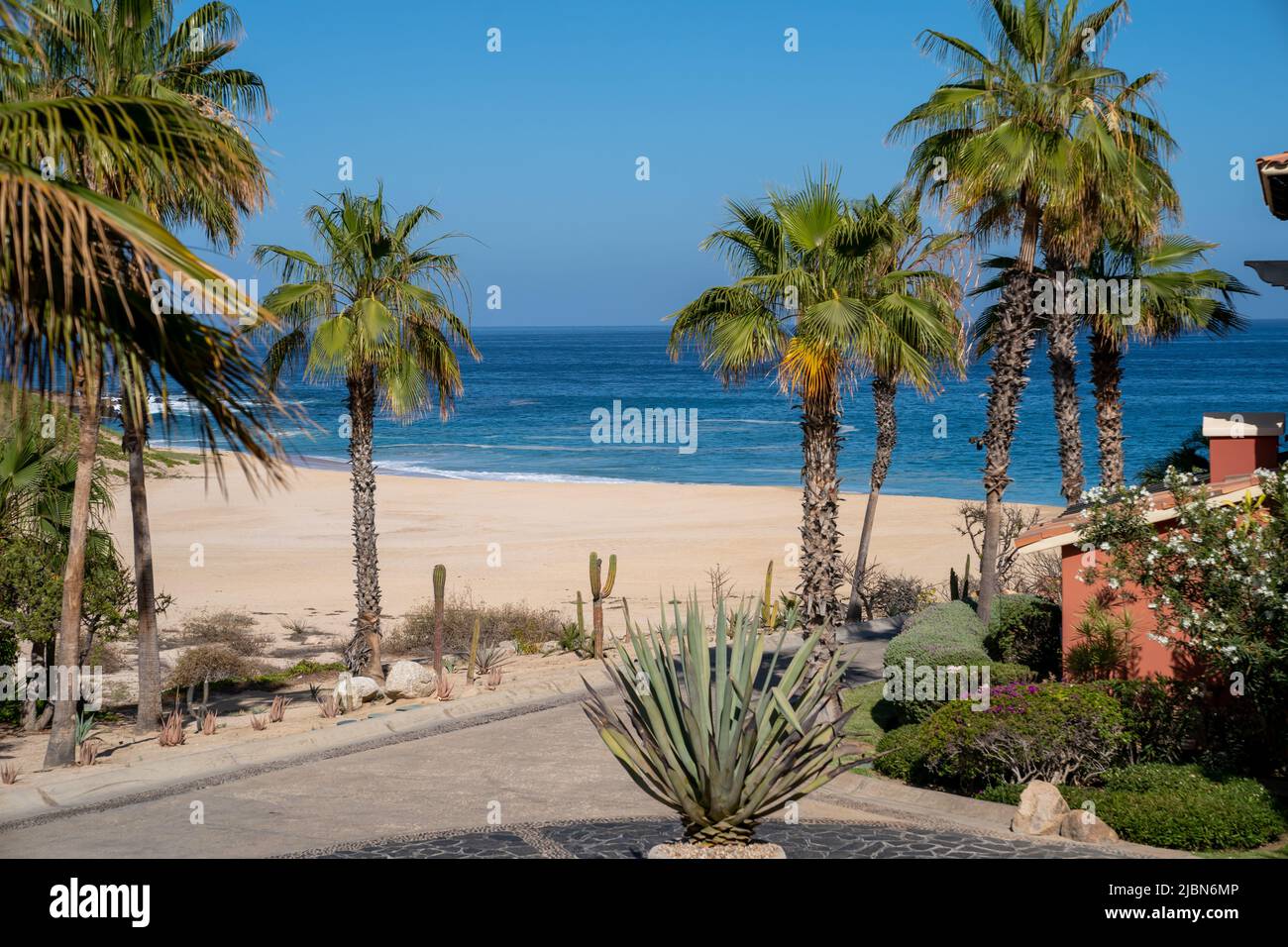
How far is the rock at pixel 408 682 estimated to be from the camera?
18016 mm

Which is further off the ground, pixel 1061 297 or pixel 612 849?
pixel 1061 297

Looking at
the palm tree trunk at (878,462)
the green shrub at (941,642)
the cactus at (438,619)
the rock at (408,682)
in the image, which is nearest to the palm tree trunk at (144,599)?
the rock at (408,682)

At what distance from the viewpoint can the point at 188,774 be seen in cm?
1355

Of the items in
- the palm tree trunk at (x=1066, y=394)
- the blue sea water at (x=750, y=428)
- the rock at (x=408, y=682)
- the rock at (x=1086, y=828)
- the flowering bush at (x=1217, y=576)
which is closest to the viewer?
the rock at (x=1086, y=828)

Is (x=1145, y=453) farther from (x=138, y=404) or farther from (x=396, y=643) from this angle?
(x=138, y=404)

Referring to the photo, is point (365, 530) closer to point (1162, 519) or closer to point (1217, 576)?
point (1162, 519)

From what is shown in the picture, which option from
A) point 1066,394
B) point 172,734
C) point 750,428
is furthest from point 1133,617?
point 750,428

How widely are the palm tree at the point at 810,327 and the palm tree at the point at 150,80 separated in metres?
5.64

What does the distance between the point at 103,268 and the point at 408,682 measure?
14.4m

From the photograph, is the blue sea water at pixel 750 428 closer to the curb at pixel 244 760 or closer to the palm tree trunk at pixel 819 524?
the curb at pixel 244 760

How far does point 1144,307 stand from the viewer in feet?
78.5

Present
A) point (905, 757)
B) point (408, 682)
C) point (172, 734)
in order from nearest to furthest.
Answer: point (905, 757) → point (172, 734) → point (408, 682)

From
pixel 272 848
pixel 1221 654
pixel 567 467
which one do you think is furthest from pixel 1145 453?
pixel 272 848

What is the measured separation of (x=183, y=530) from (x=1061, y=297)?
2939 cm
